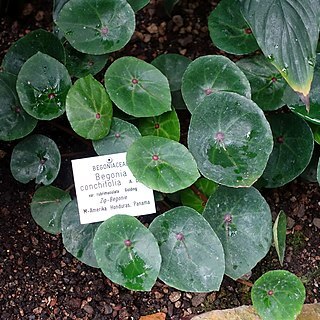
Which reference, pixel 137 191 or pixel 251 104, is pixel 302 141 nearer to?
pixel 251 104

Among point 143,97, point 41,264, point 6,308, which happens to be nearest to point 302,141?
point 143,97

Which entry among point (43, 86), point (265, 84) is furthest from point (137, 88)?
point (265, 84)

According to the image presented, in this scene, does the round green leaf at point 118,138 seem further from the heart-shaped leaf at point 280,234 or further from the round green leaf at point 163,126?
the heart-shaped leaf at point 280,234

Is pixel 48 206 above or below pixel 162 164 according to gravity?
below

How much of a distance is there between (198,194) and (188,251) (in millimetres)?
201

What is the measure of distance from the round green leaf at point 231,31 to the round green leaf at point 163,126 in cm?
23

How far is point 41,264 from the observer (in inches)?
63.6

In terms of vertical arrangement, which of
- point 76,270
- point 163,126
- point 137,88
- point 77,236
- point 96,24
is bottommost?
point 76,270

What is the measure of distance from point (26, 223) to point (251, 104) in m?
0.69

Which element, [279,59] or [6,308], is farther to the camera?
[6,308]

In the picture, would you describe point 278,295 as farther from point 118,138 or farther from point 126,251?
point 118,138

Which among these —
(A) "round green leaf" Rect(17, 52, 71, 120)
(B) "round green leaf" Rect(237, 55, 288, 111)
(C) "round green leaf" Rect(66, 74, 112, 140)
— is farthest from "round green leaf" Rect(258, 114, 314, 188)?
(A) "round green leaf" Rect(17, 52, 71, 120)

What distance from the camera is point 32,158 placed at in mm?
1574

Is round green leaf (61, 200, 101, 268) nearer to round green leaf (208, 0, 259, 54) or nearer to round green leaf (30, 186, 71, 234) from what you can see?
round green leaf (30, 186, 71, 234)
